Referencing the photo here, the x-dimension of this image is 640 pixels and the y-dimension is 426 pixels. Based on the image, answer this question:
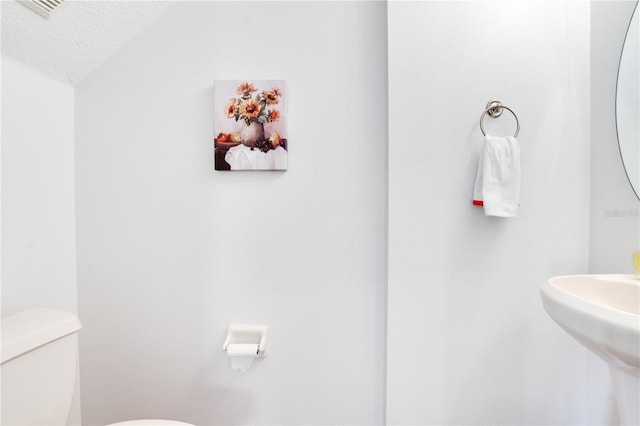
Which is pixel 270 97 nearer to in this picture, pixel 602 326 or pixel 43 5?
pixel 43 5

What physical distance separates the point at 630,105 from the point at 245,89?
4.57 feet

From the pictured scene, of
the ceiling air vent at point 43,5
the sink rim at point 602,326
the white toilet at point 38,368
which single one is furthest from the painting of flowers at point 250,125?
the sink rim at point 602,326

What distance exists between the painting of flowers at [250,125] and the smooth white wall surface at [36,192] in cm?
65

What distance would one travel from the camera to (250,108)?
1.12m

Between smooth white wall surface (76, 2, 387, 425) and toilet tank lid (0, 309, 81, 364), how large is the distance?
0.30m

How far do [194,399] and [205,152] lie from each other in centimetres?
108

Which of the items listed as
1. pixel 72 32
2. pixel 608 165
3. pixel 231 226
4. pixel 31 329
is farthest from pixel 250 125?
pixel 608 165

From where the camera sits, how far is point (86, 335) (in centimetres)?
120

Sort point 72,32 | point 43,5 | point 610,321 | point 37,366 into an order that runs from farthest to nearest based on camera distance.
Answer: point 72,32, point 43,5, point 37,366, point 610,321

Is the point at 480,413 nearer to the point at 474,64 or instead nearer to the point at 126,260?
the point at 474,64

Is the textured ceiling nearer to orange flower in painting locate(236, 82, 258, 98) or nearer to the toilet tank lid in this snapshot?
orange flower in painting locate(236, 82, 258, 98)

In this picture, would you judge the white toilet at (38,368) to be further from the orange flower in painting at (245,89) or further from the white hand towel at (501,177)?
the white hand towel at (501,177)

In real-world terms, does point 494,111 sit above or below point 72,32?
below

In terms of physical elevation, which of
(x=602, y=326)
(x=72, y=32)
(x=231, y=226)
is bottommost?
(x=602, y=326)
